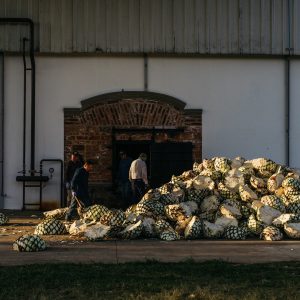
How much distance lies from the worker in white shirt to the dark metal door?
1.14 meters

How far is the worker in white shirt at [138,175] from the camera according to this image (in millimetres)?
19469

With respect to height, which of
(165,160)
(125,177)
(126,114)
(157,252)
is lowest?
(157,252)

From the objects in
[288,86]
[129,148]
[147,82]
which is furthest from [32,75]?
[288,86]

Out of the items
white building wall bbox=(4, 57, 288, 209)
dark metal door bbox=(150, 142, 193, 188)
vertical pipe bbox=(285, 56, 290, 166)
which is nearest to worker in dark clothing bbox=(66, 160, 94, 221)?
white building wall bbox=(4, 57, 288, 209)

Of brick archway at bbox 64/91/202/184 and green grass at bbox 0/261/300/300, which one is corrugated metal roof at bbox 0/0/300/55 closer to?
brick archway at bbox 64/91/202/184

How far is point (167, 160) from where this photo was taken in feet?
68.7

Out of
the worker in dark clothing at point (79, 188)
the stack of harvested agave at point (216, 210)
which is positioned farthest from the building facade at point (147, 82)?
the stack of harvested agave at point (216, 210)

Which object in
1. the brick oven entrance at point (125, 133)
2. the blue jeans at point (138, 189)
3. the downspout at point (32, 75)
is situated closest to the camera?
the blue jeans at point (138, 189)

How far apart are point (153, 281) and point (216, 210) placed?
6.59 m

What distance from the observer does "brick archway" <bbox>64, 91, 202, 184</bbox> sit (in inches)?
827

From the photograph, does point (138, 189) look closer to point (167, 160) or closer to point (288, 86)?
point (167, 160)

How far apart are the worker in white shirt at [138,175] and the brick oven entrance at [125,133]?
4.07 feet

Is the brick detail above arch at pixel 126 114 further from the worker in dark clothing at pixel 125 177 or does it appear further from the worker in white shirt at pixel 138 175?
the worker in white shirt at pixel 138 175

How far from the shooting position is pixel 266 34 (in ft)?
70.6
